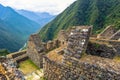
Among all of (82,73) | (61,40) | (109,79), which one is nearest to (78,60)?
(82,73)

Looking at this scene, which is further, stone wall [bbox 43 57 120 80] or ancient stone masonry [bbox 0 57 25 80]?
stone wall [bbox 43 57 120 80]

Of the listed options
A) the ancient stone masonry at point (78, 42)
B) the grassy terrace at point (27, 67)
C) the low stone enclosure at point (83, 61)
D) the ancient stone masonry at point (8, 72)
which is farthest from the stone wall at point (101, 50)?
the grassy terrace at point (27, 67)

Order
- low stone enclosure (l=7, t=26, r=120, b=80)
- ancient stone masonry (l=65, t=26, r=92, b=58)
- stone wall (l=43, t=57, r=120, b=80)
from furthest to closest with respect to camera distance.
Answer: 1. ancient stone masonry (l=65, t=26, r=92, b=58)
2. low stone enclosure (l=7, t=26, r=120, b=80)
3. stone wall (l=43, t=57, r=120, b=80)

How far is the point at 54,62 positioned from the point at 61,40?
10753 mm

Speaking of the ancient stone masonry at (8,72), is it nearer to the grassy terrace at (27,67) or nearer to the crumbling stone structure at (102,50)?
the crumbling stone structure at (102,50)

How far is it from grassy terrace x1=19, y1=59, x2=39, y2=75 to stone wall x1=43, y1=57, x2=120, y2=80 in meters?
4.96

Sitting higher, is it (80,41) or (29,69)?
(80,41)

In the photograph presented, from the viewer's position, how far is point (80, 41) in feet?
39.5

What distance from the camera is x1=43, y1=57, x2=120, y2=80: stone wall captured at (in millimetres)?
10008

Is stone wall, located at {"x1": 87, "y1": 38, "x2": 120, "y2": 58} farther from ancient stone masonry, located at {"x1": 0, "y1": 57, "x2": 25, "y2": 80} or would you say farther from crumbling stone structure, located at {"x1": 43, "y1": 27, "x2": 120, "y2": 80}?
ancient stone masonry, located at {"x1": 0, "y1": 57, "x2": 25, "y2": 80}

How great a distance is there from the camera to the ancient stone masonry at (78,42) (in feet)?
38.6

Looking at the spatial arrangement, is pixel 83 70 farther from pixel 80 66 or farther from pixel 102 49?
pixel 102 49

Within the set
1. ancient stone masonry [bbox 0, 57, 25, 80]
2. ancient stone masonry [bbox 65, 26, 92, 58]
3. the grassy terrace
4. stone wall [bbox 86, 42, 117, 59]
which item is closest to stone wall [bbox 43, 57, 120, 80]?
ancient stone masonry [bbox 65, 26, 92, 58]

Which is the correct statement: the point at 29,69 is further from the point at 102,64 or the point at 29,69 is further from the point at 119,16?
the point at 119,16
